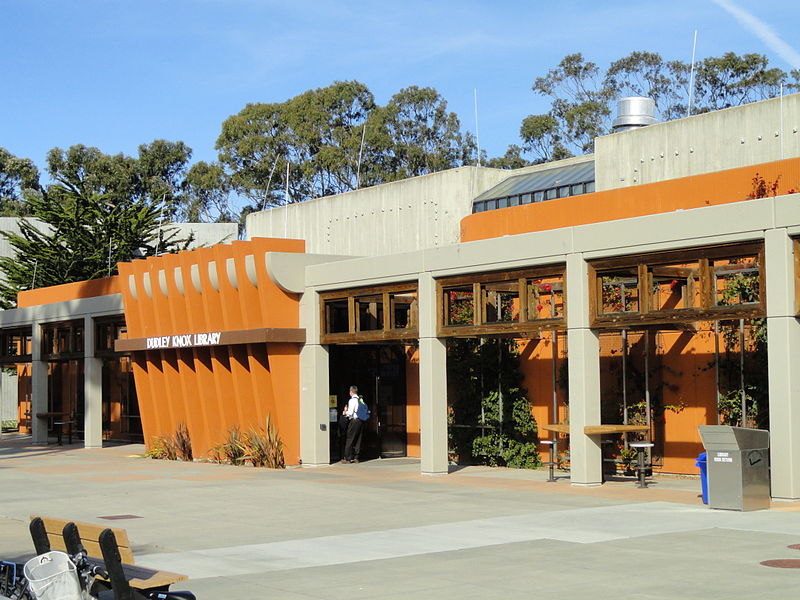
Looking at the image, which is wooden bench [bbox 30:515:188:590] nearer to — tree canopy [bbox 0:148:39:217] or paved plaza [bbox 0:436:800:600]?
paved plaza [bbox 0:436:800:600]

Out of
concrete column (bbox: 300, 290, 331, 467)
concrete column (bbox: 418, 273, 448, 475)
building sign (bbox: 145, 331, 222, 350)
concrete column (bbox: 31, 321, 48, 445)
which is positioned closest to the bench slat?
concrete column (bbox: 418, 273, 448, 475)

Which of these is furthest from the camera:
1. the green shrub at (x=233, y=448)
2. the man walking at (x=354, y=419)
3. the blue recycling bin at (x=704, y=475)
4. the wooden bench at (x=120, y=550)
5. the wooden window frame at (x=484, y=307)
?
the green shrub at (x=233, y=448)

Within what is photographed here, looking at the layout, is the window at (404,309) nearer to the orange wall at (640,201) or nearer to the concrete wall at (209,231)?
the orange wall at (640,201)

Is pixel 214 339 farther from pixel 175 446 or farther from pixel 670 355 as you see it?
pixel 670 355

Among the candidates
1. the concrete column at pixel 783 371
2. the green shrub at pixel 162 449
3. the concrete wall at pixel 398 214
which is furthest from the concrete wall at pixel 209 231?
the concrete column at pixel 783 371

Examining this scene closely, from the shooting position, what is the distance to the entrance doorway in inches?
1063

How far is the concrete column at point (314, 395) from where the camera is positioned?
2511 centimetres

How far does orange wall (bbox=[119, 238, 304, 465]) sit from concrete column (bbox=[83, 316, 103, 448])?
4.09 metres

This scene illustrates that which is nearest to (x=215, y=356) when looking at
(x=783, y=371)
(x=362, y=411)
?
(x=362, y=411)

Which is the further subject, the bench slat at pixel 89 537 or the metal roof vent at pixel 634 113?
the metal roof vent at pixel 634 113

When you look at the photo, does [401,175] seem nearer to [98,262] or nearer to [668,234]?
[98,262]

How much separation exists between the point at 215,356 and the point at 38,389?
41.5ft

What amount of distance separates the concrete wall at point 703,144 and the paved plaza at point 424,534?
9.82m

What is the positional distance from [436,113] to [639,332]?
49.4 meters
